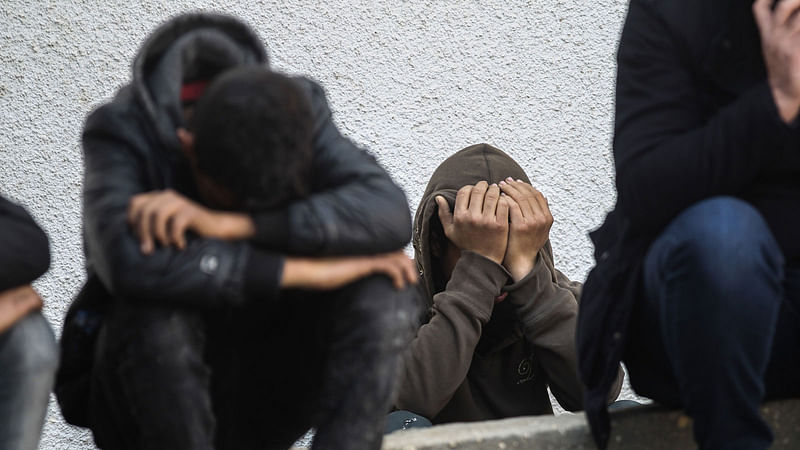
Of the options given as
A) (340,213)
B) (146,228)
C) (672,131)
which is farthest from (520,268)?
(146,228)

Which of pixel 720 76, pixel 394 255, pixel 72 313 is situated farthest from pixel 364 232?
pixel 720 76

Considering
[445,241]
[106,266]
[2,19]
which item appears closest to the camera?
[106,266]

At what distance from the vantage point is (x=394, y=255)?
5.33 feet

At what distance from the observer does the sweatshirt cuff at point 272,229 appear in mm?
1524

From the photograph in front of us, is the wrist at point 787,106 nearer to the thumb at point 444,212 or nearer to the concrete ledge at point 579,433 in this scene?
the concrete ledge at point 579,433

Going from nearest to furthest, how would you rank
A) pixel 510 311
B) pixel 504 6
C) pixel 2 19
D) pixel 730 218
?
pixel 730 218 → pixel 510 311 → pixel 2 19 → pixel 504 6

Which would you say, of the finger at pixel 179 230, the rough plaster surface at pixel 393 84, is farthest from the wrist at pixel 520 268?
the finger at pixel 179 230

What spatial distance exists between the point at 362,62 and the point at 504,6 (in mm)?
506

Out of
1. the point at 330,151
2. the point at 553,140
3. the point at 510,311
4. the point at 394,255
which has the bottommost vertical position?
the point at 510,311

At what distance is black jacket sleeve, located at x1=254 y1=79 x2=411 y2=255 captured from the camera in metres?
1.53

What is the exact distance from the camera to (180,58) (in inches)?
62.8

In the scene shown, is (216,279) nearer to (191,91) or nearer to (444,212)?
(191,91)

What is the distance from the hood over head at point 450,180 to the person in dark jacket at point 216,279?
882 millimetres

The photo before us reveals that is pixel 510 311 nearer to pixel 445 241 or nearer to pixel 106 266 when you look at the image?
pixel 445 241
